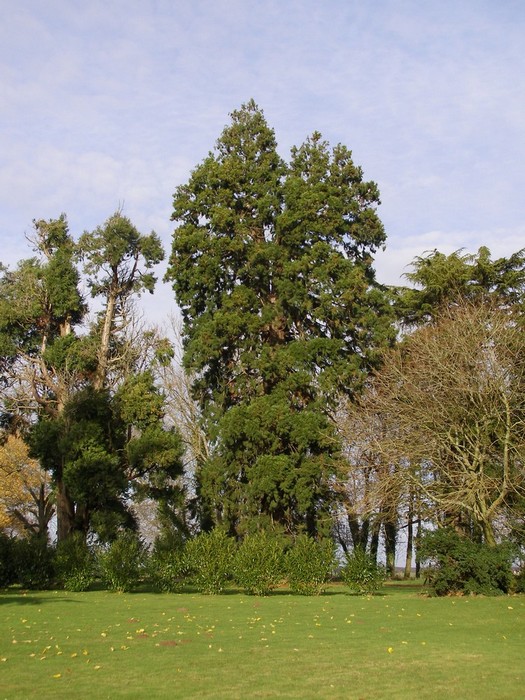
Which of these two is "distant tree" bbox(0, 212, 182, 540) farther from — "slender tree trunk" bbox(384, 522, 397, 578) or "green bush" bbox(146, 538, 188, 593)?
"slender tree trunk" bbox(384, 522, 397, 578)

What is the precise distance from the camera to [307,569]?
1922cm

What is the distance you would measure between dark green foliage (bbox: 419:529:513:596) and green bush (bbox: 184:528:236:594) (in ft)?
17.0

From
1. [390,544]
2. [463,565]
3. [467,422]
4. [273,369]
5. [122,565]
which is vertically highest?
[273,369]

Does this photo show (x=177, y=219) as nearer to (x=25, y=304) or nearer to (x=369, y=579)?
(x=25, y=304)

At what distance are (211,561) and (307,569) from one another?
8.52 feet

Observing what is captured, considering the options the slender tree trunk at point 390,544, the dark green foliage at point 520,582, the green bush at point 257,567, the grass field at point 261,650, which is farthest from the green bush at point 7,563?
the slender tree trunk at point 390,544

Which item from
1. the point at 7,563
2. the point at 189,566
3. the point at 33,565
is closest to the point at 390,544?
the point at 189,566

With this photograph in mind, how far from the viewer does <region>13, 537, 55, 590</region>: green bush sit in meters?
20.6

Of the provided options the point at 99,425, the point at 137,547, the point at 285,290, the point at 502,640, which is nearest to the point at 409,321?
the point at 285,290

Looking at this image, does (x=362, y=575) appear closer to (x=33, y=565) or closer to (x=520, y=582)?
(x=520, y=582)

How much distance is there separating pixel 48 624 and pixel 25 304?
59.0 feet

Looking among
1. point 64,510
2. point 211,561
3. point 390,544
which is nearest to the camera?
point 211,561

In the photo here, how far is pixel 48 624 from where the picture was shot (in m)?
11.9

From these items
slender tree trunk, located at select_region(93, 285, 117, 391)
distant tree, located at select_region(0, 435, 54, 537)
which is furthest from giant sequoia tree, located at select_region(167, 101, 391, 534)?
distant tree, located at select_region(0, 435, 54, 537)
